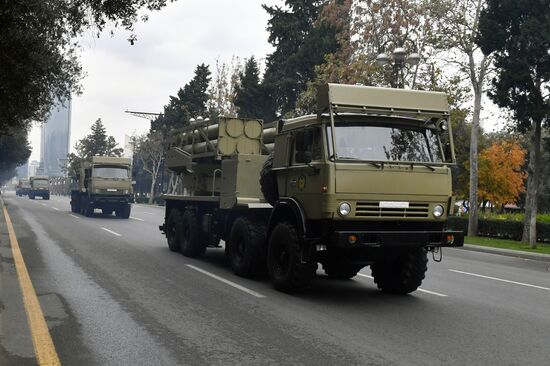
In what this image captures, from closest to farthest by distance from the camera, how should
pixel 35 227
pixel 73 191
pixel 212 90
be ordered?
pixel 35 227 → pixel 73 191 → pixel 212 90

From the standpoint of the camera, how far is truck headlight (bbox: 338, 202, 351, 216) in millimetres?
7879

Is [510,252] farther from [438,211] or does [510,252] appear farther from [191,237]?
[438,211]

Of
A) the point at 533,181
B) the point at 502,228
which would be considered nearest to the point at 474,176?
the point at 502,228

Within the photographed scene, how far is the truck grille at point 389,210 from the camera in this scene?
7949 millimetres

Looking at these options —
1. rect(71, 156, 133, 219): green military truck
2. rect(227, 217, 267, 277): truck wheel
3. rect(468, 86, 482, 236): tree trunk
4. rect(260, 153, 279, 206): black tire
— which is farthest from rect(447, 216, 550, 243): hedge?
rect(260, 153, 279, 206): black tire

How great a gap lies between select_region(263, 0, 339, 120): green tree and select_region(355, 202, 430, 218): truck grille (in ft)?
125

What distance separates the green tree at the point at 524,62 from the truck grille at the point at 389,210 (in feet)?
49.2

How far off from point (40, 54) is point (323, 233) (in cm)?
1129

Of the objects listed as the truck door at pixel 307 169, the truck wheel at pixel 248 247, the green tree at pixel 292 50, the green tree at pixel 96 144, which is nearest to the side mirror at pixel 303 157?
the truck door at pixel 307 169

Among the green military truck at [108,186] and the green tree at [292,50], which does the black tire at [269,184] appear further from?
the green tree at [292,50]

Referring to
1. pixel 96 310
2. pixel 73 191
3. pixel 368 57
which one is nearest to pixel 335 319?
pixel 96 310

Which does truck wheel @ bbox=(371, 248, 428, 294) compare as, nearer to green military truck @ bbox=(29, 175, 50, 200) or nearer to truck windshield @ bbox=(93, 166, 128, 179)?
truck windshield @ bbox=(93, 166, 128, 179)

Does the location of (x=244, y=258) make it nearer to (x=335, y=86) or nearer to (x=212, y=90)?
(x=335, y=86)

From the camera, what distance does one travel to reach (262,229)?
10.1 m
